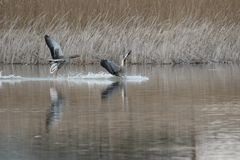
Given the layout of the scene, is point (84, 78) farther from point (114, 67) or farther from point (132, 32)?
point (132, 32)

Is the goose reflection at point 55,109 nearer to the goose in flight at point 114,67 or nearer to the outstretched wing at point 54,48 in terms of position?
the goose in flight at point 114,67

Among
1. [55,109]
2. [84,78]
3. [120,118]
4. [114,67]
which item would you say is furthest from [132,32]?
[120,118]

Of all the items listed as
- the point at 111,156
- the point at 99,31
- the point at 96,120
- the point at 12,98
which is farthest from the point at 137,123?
the point at 99,31

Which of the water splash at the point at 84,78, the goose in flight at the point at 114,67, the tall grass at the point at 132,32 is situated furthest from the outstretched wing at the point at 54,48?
the tall grass at the point at 132,32

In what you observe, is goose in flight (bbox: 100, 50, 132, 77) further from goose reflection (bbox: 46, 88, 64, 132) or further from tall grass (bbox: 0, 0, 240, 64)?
tall grass (bbox: 0, 0, 240, 64)

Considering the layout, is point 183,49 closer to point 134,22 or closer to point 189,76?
point 134,22

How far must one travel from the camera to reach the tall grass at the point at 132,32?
24312 millimetres

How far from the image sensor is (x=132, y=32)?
24.7 m

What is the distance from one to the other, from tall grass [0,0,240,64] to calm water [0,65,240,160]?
204 inches

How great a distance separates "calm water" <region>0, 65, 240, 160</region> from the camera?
29.3ft

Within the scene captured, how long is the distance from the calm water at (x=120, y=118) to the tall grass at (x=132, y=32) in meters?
5.18

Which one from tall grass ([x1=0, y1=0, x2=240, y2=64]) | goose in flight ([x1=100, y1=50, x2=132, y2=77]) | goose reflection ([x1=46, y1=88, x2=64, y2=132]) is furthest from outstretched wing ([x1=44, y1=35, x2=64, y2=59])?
tall grass ([x1=0, y1=0, x2=240, y2=64])

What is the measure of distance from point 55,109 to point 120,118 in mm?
1604

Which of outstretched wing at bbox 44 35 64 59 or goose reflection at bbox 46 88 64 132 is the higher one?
outstretched wing at bbox 44 35 64 59
